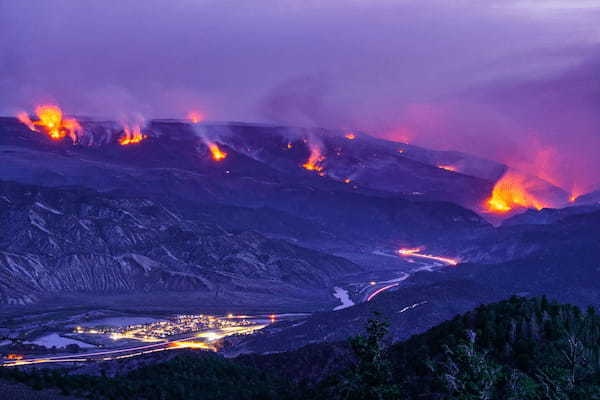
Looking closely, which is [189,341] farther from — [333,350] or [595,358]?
[595,358]

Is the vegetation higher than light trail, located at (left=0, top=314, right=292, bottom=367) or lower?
lower

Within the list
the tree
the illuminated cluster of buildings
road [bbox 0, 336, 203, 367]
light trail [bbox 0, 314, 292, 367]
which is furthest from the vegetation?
the illuminated cluster of buildings

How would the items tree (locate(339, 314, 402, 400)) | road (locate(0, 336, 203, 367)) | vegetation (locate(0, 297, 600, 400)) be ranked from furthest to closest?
road (locate(0, 336, 203, 367))
vegetation (locate(0, 297, 600, 400))
tree (locate(339, 314, 402, 400))

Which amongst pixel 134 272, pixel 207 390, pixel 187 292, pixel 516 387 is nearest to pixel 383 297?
pixel 187 292

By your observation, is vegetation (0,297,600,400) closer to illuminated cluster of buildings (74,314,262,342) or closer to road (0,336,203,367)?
road (0,336,203,367)

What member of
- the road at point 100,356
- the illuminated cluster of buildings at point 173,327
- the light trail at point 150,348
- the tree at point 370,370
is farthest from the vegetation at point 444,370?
the illuminated cluster of buildings at point 173,327

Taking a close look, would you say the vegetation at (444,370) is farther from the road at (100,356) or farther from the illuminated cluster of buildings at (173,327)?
the illuminated cluster of buildings at (173,327)

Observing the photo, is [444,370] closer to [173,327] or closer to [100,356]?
[100,356]

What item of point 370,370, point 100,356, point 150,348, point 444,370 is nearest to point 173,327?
point 150,348
